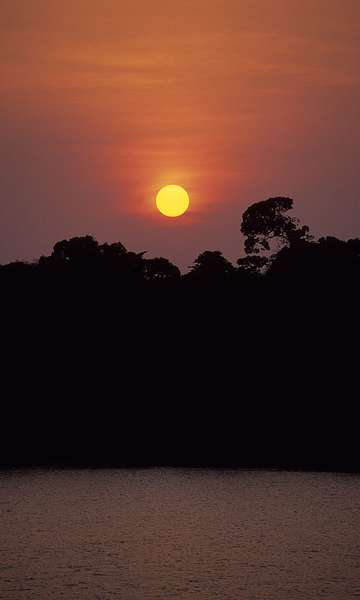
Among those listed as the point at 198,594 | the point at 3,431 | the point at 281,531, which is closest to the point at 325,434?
the point at 3,431

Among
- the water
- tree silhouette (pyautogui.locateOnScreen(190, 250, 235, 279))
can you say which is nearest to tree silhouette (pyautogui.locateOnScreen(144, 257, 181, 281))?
tree silhouette (pyautogui.locateOnScreen(190, 250, 235, 279))

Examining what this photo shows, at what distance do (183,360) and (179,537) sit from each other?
52469mm

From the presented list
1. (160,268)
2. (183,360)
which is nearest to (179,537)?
(183,360)

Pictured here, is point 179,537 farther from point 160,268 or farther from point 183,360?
point 160,268

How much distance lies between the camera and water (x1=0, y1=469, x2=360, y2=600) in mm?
32938

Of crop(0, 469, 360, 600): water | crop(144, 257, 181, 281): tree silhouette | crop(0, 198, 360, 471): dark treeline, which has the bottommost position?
crop(0, 469, 360, 600): water

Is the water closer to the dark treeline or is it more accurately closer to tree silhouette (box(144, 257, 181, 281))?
the dark treeline

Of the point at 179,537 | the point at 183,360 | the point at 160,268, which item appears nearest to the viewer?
the point at 179,537

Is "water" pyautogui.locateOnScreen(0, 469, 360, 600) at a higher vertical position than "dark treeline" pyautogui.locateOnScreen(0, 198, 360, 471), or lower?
lower

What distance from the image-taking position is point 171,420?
91.8 m

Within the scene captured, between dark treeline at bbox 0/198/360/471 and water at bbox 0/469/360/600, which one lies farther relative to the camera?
dark treeline at bbox 0/198/360/471

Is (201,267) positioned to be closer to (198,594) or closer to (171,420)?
(171,420)

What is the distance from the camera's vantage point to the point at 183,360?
95688mm

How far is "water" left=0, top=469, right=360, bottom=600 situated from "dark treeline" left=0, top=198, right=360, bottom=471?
2148 cm
